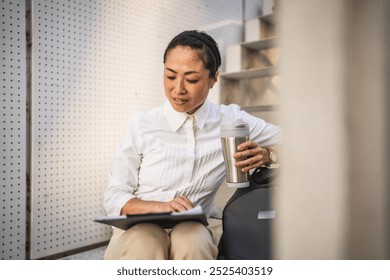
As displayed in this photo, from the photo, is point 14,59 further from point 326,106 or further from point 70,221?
point 326,106

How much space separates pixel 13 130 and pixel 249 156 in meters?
0.96

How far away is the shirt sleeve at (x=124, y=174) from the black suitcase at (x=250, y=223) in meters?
0.31

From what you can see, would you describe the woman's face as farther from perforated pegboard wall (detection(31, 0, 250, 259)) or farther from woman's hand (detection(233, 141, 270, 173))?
perforated pegboard wall (detection(31, 0, 250, 259))

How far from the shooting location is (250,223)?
99cm

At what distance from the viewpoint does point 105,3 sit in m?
1.70

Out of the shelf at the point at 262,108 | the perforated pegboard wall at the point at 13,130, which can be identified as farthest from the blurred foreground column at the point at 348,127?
the shelf at the point at 262,108

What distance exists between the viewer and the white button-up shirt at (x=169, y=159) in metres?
1.10

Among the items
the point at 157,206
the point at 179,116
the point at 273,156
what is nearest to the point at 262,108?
the point at 273,156

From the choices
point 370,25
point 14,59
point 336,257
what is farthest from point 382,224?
point 14,59

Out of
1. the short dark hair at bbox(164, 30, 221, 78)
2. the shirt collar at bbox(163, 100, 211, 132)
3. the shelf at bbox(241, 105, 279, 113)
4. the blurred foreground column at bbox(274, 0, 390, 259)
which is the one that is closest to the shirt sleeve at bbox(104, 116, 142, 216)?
the shirt collar at bbox(163, 100, 211, 132)

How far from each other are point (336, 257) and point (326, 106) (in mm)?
145

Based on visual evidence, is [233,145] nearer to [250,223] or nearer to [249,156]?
[249,156]

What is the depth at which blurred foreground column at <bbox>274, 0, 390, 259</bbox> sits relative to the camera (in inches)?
12.8

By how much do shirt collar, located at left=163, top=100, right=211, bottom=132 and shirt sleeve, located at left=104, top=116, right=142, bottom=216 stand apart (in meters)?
0.11
